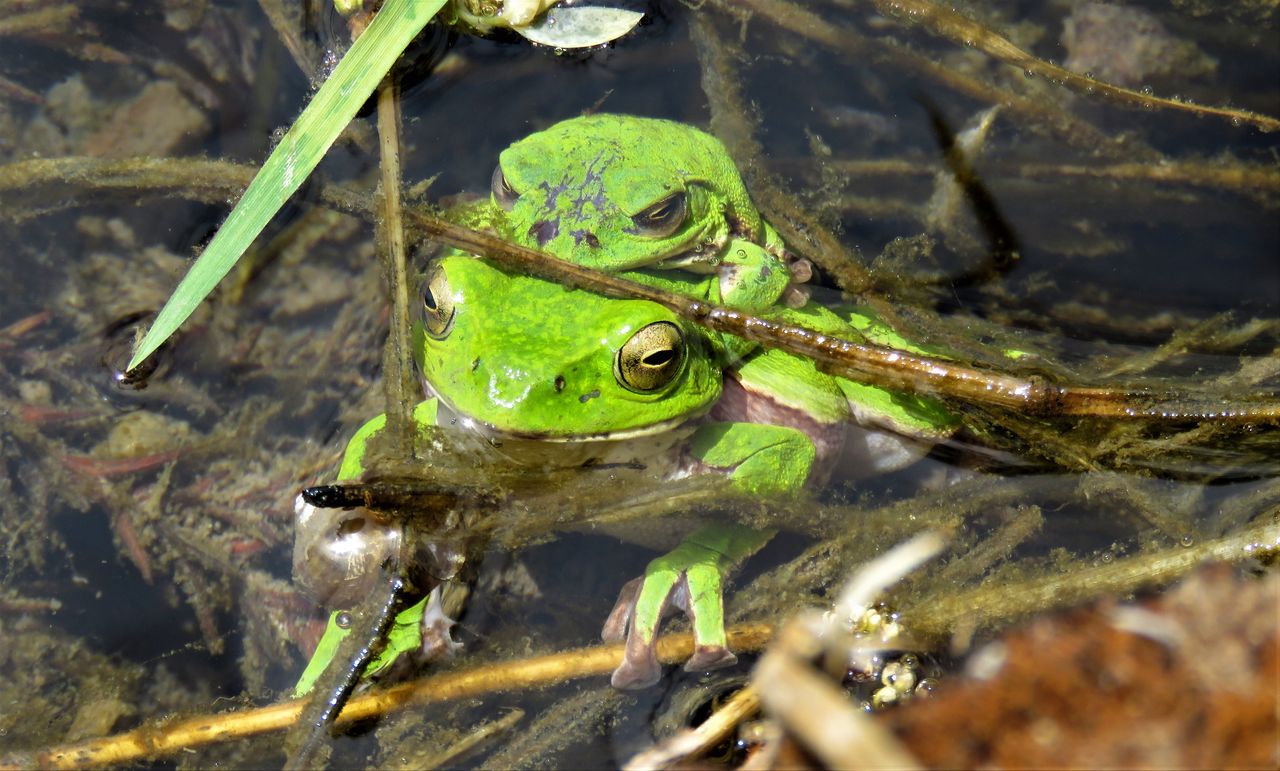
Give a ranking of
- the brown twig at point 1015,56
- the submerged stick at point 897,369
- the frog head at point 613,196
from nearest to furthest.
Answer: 1. the submerged stick at point 897,369
2. the frog head at point 613,196
3. the brown twig at point 1015,56

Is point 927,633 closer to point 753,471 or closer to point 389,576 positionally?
point 753,471

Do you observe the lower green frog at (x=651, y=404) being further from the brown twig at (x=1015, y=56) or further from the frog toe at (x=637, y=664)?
the brown twig at (x=1015, y=56)

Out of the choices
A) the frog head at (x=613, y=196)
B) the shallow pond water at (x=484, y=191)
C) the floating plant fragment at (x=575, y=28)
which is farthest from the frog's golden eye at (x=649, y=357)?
the floating plant fragment at (x=575, y=28)

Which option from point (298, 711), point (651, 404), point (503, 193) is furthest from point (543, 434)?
point (298, 711)

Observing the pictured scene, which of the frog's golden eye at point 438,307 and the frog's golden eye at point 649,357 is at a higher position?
the frog's golden eye at point 438,307

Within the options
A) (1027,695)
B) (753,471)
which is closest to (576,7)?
(753,471)

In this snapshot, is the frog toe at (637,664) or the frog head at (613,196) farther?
the frog head at (613,196)

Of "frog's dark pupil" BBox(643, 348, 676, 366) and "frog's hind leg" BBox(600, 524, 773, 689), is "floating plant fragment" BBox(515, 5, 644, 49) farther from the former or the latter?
"frog's hind leg" BBox(600, 524, 773, 689)
